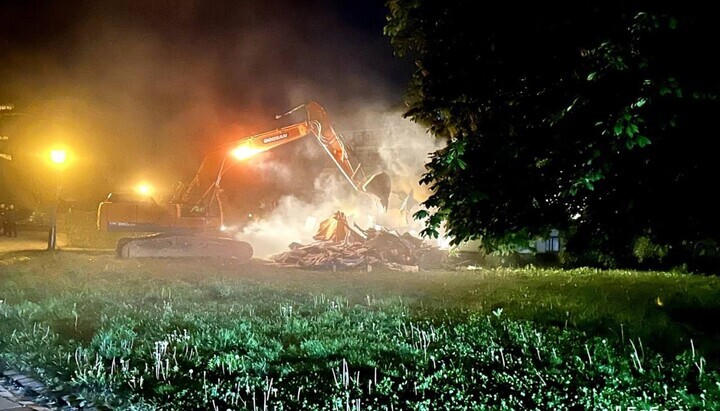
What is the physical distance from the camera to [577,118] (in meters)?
5.02

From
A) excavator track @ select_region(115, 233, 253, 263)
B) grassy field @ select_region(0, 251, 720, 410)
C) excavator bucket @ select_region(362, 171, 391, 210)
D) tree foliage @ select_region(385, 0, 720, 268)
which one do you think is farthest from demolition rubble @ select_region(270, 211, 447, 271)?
tree foliage @ select_region(385, 0, 720, 268)

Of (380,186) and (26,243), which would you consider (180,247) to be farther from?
(26,243)

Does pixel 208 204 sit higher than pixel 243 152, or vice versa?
pixel 243 152

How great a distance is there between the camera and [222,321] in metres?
7.78

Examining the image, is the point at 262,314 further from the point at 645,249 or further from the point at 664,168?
the point at 645,249

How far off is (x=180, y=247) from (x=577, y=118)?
53.8 ft

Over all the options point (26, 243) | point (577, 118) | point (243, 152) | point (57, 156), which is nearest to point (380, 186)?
point (243, 152)

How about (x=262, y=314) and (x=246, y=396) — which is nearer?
(x=246, y=396)

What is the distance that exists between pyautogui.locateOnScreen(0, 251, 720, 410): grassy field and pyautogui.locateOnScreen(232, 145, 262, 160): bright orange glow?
11109mm

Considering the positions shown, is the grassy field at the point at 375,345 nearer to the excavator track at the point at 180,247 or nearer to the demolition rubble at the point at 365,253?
the demolition rubble at the point at 365,253

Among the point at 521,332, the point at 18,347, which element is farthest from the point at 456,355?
the point at 18,347

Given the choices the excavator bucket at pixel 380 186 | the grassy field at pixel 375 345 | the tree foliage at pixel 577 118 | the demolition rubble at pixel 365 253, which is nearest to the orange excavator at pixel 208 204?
the excavator bucket at pixel 380 186

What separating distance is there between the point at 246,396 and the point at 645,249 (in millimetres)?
8666

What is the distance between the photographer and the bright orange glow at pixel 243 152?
70.9ft
